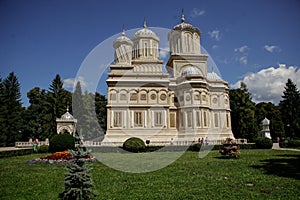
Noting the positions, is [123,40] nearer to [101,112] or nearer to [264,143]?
[101,112]

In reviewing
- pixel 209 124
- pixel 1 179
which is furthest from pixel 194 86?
pixel 1 179

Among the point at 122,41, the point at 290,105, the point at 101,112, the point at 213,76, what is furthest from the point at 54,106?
the point at 290,105

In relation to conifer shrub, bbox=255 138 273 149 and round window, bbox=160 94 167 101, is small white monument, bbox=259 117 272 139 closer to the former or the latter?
conifer shrub, bbox=255 138 273 149

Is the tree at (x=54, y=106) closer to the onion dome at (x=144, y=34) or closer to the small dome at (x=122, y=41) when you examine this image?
the small dome at (x=122, y=41)

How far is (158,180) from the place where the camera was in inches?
325

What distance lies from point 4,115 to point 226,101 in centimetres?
3223

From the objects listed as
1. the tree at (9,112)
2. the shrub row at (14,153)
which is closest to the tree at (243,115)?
the shrub row at (14,153)

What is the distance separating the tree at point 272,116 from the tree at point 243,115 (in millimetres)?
4133

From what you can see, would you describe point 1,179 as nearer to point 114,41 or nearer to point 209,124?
point 209,124

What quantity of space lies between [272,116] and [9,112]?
4623 cm

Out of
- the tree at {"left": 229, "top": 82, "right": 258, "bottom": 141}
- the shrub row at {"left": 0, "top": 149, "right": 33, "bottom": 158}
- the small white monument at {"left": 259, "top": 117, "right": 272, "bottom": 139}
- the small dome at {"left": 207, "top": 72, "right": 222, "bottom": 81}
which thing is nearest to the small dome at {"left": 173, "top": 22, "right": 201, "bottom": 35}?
the small dome at {"left": 207, "top": 72, "right": 222, "bottom": 81}

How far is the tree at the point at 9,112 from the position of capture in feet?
107

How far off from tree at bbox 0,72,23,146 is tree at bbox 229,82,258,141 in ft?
109

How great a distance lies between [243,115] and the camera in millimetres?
33656
